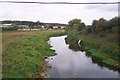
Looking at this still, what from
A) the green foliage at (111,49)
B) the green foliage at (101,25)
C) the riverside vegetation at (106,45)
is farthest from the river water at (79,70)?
the green foliage at (101,25)

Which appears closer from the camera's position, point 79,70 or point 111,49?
point 79,70

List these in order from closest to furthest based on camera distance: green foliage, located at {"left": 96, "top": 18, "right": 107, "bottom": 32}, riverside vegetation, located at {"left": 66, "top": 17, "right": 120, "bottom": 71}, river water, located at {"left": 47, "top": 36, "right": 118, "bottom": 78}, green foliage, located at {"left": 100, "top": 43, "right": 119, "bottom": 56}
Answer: river water, located at {"left": 47, "top": 36, "right": 118, "bottom": 78} < riverside vegetation, located at {"left": 66, "top": 17, "right": 120, "bottom": 71} < green foliage, located at {"left": 100, "top": 43, "right": 119, "bottom": 56} < green foliage, located at {"left": 96, "top": 18, "right": 107, "bottom": 32}

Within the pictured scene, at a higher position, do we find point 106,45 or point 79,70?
point 106,45

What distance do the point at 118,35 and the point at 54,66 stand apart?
19.8 metres

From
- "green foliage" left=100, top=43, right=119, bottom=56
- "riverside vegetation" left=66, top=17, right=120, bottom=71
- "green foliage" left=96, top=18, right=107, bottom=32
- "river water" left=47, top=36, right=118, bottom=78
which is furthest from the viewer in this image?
"green foliage" left=96, top=18, right=107, bottom=32

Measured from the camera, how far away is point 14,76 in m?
24.9

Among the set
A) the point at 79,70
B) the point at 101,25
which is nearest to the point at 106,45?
the point at 79,70

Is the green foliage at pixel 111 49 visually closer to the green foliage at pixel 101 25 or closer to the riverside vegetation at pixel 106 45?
the riverside vegetation at pixel 106 45

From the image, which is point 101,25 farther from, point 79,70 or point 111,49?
point 79,70

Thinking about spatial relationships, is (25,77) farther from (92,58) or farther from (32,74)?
(92,58)

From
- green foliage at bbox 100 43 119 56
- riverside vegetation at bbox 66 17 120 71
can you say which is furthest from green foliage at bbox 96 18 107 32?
green foliage at bbox 100 43 119 56

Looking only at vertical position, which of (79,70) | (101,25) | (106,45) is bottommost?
(79,70)

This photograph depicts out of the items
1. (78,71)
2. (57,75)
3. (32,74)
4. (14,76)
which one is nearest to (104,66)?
(78,71)

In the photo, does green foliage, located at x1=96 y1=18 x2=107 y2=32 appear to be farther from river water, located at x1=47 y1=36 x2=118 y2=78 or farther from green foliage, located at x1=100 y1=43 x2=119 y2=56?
river water, located at x1=47 y1=36 x2=118 y2=78
